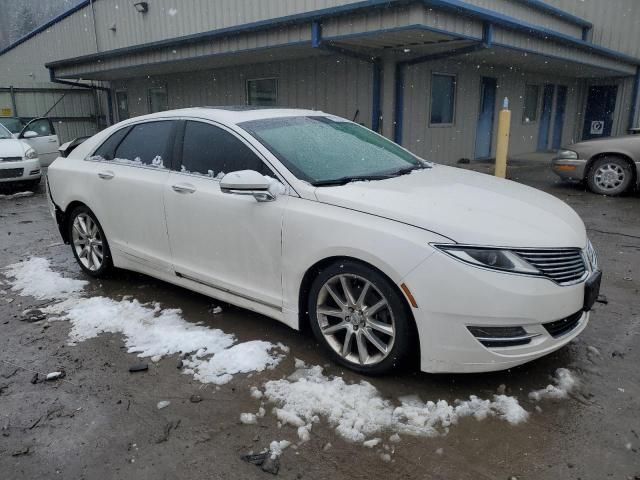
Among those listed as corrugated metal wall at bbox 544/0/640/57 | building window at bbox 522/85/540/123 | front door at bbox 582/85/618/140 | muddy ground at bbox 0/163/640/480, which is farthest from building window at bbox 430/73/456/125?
muddy ground at bbox 0/163/640/480

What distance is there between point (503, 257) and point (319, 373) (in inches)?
51.5

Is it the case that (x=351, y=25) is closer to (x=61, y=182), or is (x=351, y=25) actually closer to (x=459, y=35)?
(x=459, y=35)

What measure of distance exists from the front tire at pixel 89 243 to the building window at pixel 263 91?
30.3 ft

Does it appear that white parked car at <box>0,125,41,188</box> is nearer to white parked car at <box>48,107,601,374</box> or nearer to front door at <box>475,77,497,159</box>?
white parked car at <box>48,107,601,374</box>

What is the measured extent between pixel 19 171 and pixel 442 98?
32.0 ft

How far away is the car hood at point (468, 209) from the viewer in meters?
2.79

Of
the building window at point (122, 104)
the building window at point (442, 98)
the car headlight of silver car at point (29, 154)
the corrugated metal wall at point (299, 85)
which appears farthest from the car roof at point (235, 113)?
the building window at point (122, 104)

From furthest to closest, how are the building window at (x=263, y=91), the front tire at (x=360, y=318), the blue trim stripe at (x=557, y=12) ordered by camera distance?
1. the blue trim stripe at (x=557, y=12)
2. the building window at (x=263, y=91)
3. the front tire at (x=360, y=318)

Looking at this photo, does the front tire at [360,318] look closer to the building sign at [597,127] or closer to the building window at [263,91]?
the building window at [263,91]

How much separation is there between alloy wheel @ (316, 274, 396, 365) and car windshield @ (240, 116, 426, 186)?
70 cm

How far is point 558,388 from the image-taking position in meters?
3.01

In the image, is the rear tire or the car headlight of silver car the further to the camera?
the car headlight of silver car

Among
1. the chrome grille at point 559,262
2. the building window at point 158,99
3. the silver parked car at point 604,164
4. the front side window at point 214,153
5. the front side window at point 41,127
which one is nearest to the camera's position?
the chrome grille at point 559,262

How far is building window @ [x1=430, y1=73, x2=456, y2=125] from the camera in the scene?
12.5 m
